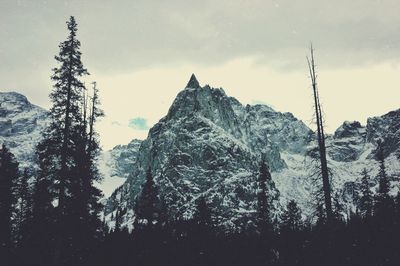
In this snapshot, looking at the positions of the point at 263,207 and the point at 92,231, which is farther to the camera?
the point at 263,207

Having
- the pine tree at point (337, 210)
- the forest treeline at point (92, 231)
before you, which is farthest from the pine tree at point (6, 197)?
the pine tree at point (337, 210)

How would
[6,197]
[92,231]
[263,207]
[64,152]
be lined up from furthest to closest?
[263,207] < [6,197] < [92,231] < [64,152]

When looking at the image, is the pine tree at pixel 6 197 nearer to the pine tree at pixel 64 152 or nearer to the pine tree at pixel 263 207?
the pine tree at pixel 64 152

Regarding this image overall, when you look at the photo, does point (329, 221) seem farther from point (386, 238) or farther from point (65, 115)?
point (65, 115)

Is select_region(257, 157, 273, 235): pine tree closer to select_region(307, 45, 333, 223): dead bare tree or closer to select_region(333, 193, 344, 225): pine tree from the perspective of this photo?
select_region(333, 193, 344, 225): pine tree

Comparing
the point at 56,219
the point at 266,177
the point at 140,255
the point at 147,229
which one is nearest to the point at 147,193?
the point at 147,229

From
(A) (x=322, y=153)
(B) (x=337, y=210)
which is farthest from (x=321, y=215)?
(B) (x=337, y=210)

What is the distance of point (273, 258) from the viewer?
29906mm

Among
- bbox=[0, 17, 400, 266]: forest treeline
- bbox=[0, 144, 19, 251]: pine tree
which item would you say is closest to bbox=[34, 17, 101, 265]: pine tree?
bbox=[0, 17, 400, 266]: forest treeline

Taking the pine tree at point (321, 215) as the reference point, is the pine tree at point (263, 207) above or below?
above

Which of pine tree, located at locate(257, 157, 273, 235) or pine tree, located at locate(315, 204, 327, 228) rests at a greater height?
pine tree, located at locate(257, 157, 273, 235)

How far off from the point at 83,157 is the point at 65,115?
11.8ft

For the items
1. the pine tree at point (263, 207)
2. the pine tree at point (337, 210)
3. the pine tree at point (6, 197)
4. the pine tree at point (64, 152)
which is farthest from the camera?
the pine tree at point (263, 207)

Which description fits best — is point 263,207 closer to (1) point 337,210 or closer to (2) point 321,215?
(1) point 337,210
